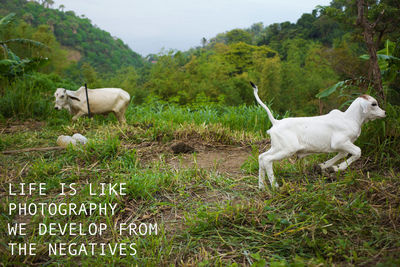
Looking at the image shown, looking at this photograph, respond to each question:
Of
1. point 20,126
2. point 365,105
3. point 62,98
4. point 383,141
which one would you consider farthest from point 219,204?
point 20,126

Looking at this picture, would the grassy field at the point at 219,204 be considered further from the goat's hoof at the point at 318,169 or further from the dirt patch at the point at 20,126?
the dirt patch at the point at 20,126

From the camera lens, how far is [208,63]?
17359 millimetres

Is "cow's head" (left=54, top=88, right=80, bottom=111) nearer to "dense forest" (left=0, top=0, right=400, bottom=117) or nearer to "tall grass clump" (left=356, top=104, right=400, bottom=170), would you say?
"dense forest" (left=0, top=0, right=400, bottom=117)

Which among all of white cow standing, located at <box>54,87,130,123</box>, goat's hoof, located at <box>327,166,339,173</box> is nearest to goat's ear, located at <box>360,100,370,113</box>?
goat's hoof, located at <box>327,166,339,173</box>

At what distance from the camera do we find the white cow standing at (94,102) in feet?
17.2

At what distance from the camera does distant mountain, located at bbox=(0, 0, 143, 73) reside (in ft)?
70.2

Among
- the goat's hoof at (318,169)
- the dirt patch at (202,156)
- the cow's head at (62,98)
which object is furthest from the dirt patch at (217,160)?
the cow's head at (62,98)

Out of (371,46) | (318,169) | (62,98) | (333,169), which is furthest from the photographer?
(62,98)

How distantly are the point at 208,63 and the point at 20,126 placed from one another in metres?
13.2

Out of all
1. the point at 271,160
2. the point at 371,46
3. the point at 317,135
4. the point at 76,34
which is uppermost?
the point at 76,34

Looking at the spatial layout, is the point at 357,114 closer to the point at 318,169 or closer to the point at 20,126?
the point at 318,169

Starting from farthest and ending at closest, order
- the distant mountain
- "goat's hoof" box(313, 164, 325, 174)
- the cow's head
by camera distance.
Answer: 1. the distant mountain
2. the cow's head
3. "goat's hoof" box(313, 164, 325, 174)

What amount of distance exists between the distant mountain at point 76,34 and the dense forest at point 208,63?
0.23 feet

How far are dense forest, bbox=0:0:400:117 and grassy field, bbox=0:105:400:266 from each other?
1364 millimetres
